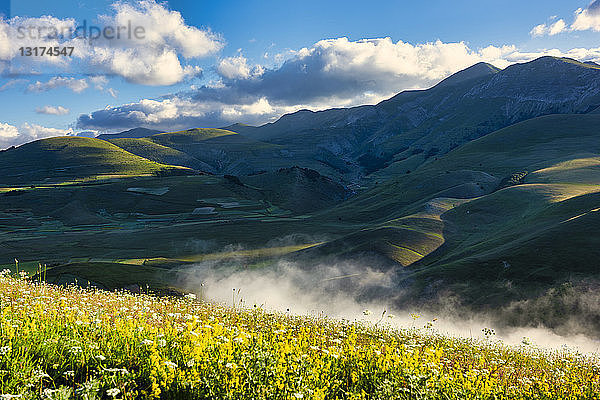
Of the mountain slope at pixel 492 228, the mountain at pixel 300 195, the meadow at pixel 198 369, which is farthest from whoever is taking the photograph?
the mountain at pixel 300 195

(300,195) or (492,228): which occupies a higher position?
(300,195)

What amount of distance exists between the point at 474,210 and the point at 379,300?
39061 mm

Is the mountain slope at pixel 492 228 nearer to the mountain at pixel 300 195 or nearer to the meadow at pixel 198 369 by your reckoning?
the meadow at pixel 198 369

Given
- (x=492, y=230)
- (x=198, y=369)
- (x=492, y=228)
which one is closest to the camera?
(x=198, y=369)

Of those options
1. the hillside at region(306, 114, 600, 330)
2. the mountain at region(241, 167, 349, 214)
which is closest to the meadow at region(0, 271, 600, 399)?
the hillside at region(306, 114, 600, 330)

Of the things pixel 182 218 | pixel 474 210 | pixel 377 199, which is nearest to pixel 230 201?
pixel 182 218

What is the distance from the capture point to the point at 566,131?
177m

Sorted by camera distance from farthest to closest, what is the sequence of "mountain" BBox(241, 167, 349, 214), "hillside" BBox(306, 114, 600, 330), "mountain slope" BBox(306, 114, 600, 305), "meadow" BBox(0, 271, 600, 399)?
"mountain" BBox(241, 167, 349, 214) < "mountain slope" BBox(306, 114, 600, 305) < "hillside" BBox(306, 114, 600, 330) < "meadow" BBox(0, 271, 600, 399)

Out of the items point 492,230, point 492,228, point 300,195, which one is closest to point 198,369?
point 492,230

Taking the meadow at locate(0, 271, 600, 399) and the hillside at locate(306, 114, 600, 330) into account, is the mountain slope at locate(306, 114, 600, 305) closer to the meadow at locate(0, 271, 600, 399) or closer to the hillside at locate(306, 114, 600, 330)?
the hillside at locate(306, 114, 600, 330)

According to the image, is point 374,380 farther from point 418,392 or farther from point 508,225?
point 508,225

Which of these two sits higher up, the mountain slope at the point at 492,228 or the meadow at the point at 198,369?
the meadow at the point at 198,369

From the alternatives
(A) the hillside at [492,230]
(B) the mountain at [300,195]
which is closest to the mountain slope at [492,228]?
(A) the hillside at [492,230]

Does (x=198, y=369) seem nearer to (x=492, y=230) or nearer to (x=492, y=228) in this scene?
(x=492, y=230)
